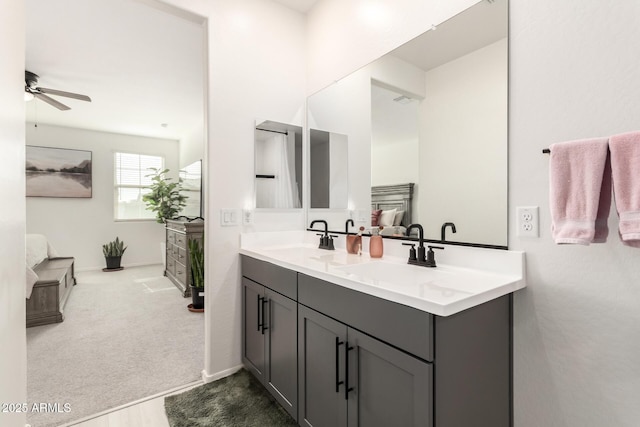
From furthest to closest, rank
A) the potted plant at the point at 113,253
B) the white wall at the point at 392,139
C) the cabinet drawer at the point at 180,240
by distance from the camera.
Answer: the potted plant at the point at 113,253 < the cabinet drawer at the point at 180,240 < the white wall at the point at 392,139

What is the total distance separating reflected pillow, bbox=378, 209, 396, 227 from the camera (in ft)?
5.78

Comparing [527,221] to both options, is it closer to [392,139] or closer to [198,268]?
[392,139]

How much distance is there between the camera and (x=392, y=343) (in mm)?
1042

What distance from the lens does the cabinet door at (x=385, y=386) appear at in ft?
3.10

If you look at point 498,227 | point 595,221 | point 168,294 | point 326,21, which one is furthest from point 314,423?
point 168,294

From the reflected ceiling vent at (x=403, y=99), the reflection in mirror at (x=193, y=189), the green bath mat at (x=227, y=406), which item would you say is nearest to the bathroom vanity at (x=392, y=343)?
the green bath mat at (x=227, y=406)

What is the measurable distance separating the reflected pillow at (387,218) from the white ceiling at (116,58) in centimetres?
159

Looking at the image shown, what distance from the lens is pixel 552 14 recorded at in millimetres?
1121

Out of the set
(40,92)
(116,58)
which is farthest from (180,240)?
(116,58)

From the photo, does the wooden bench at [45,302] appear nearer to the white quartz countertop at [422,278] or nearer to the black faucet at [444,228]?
the white quartz countertop at [422,278]

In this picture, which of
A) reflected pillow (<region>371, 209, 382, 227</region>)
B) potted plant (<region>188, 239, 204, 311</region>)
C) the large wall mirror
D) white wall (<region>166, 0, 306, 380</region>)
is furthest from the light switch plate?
potted plant (<region>188, 239, 204, 311</region>)

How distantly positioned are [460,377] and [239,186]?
66.6 inches

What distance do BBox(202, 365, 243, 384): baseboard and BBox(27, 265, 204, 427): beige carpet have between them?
0.34ft

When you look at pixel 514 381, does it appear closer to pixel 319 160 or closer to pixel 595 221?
pixel 595 221
